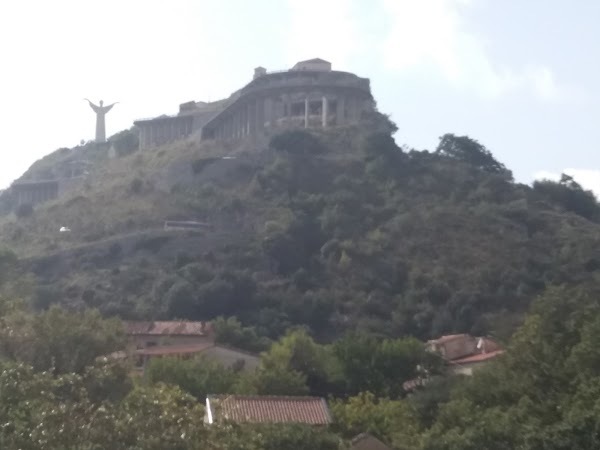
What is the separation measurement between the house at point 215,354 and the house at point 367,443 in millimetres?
18797

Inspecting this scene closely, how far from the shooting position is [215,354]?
6028cm

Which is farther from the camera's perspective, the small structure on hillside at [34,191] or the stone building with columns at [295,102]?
the small structure on hillside at [34,191]

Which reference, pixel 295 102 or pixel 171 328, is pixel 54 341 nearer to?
pixel 171 328

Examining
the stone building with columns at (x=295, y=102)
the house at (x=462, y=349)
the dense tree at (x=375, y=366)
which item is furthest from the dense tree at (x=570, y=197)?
the dense tree at (x=375, y=366)

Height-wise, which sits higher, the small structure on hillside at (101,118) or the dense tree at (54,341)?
the small structure on hillside at (101,118)

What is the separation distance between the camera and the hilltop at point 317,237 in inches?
2982

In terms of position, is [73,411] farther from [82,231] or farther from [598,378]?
[82,231]

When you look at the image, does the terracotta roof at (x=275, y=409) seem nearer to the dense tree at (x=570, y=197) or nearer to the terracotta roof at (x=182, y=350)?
the terracotta roof at (x=182, y=350)

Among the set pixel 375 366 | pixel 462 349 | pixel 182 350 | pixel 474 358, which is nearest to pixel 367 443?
pixel 375 366

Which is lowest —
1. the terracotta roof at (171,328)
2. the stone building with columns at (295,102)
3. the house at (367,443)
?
the house at (367,443)

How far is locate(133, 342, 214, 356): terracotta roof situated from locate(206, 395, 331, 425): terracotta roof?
1675 cm

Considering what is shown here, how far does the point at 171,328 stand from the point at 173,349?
736cm

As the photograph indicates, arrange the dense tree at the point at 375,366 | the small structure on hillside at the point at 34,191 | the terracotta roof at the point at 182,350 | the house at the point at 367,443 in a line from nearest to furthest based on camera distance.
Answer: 1. the house at the point at 367,443
2. the dense tree at the point at 375,366
3. the terracotta roof at the point at 182,350
4. the small structure on hillside at the point at 34,191

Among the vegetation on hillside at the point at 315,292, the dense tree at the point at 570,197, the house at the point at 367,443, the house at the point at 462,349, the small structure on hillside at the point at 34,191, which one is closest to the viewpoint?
the vegetation on hillside at the point at 315,292
